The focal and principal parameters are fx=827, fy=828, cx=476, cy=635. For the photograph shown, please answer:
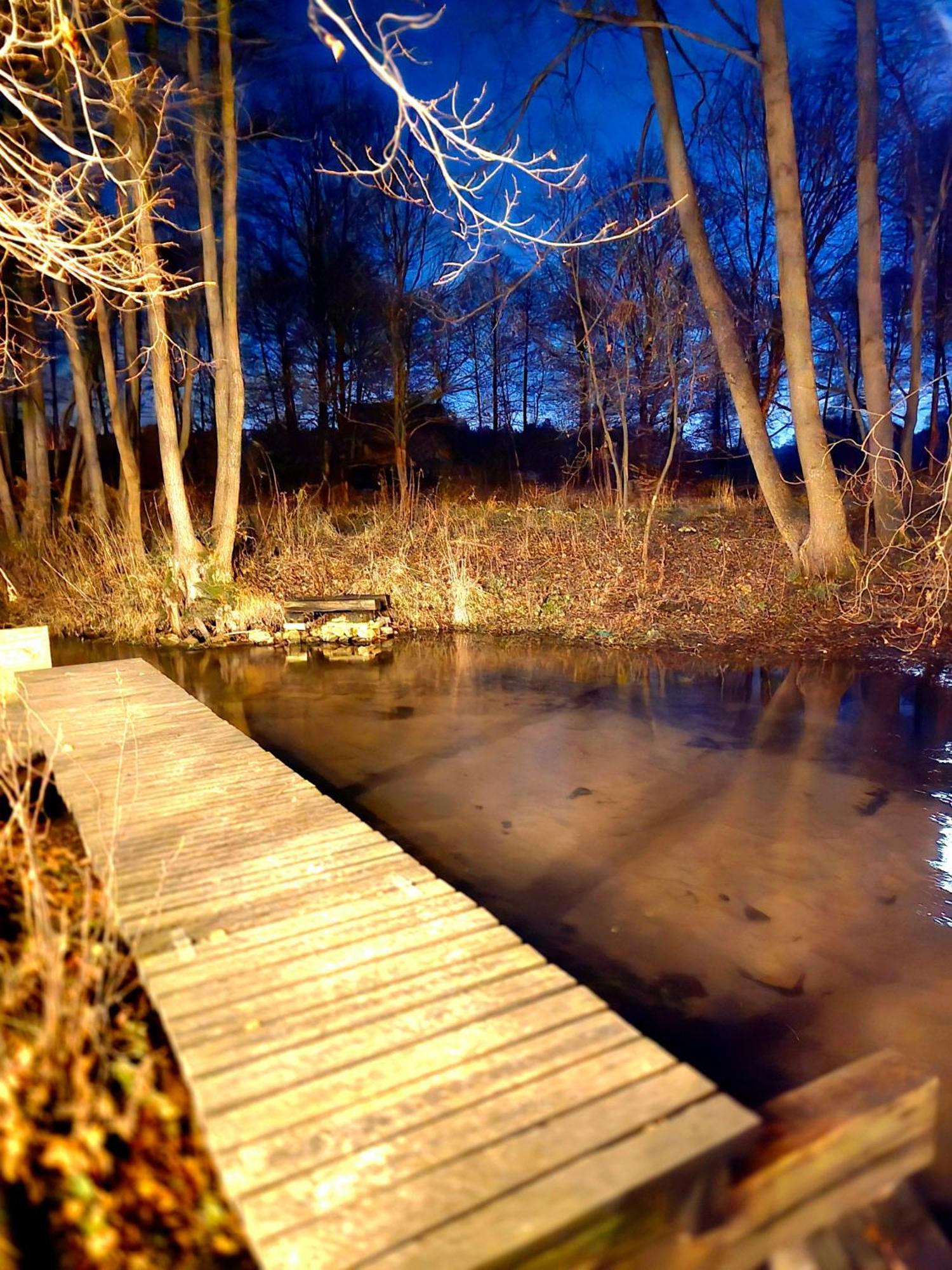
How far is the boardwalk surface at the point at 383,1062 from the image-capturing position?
5.95 ft

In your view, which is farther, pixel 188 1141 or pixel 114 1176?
pixel 188 1141

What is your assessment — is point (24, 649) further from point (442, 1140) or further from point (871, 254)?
point (871, 254)

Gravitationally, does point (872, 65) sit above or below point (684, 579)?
above

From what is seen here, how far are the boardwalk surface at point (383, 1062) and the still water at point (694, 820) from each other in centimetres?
118

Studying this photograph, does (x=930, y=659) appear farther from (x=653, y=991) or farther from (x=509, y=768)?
(x=653, y=991)

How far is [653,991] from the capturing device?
3.80m

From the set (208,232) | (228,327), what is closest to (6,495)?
(228,327)

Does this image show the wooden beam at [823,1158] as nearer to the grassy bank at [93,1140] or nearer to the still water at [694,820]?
the still water at [694,820]

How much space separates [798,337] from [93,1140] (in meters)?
12.3

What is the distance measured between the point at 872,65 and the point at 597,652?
32.5ft

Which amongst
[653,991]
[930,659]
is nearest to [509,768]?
[653,991]

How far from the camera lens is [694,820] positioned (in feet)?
18.7

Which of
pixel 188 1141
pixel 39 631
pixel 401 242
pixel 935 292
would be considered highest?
pixel 401 242

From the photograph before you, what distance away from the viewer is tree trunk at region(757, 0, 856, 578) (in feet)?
37.1
